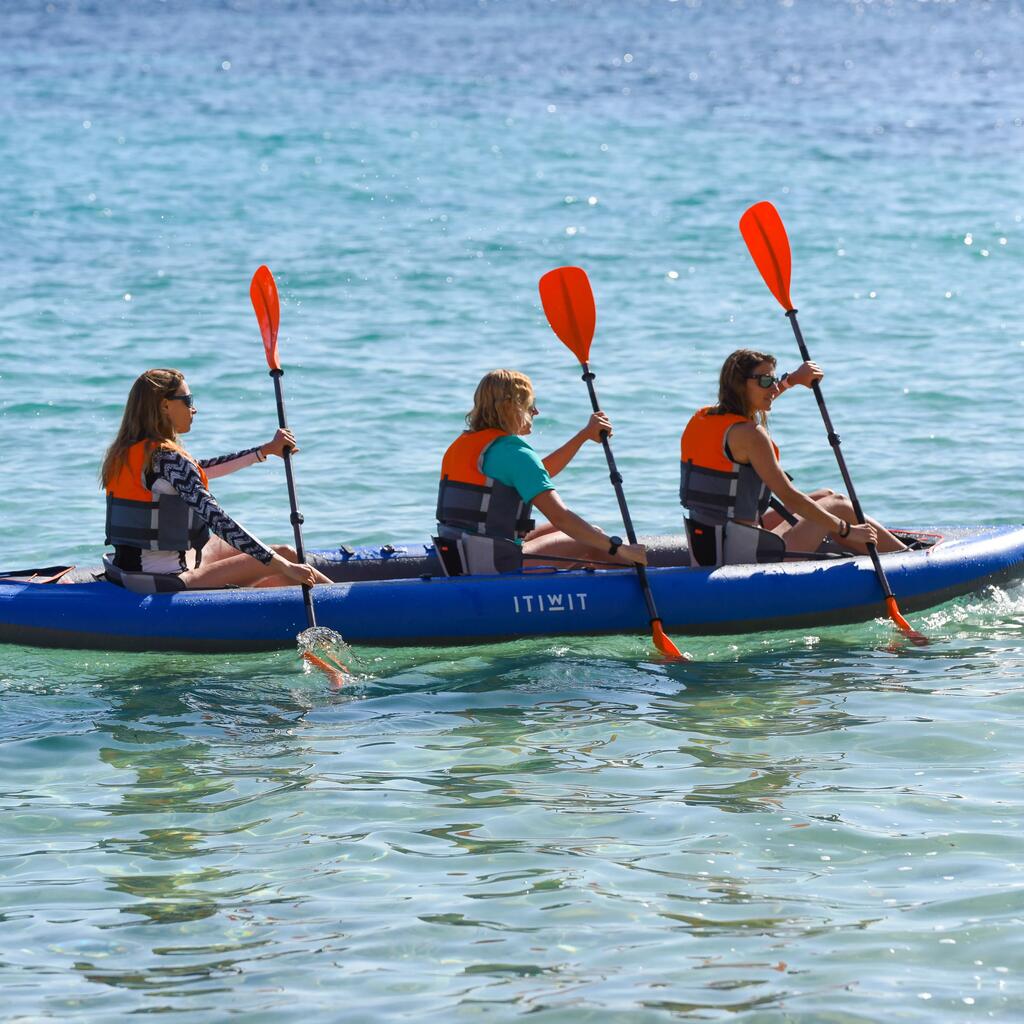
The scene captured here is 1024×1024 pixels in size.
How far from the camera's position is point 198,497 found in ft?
21.1

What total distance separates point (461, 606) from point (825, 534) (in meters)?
1.65

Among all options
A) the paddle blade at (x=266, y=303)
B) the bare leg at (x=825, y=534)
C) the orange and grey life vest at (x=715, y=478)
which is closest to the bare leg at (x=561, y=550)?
the orange and grey life vest at (x=715, y=478)

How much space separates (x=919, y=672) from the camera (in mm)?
6504

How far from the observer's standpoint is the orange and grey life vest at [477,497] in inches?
267

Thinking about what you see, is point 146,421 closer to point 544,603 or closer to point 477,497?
point 477,497

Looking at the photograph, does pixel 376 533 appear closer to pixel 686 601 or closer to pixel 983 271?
pixel 686 601

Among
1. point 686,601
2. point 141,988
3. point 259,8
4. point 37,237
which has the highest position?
point 259,8

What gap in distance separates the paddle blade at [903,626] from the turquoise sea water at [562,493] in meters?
0.10

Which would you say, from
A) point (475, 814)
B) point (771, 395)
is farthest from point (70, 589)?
point (771, 395)

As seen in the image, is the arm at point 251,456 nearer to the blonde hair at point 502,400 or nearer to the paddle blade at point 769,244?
the blonde hair at point 502,400

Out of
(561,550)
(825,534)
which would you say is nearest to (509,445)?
(561,550)

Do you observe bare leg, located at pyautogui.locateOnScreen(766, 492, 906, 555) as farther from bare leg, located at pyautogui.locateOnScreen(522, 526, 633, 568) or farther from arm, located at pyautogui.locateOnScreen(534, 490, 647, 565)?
arm, located at pyautogui.locateOnScreen(534, 490, 647, 565)

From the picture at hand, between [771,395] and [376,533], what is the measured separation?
294 centimetres

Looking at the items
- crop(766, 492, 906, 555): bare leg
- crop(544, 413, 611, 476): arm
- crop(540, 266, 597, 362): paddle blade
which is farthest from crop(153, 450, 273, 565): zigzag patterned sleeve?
crop(766, 492, 906, 555): bare leg
